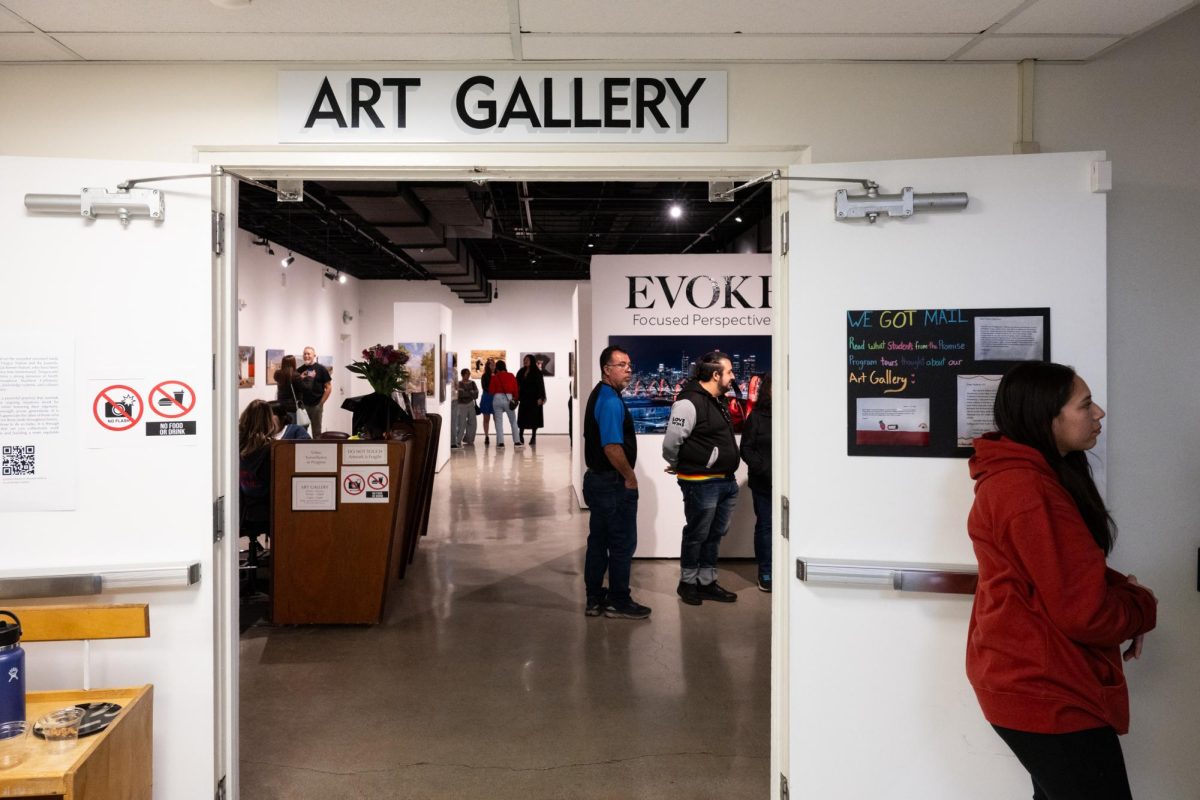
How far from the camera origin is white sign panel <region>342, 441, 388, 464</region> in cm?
499

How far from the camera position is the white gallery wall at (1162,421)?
258cm

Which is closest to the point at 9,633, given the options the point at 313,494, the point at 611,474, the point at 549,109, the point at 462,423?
the point at 549,109

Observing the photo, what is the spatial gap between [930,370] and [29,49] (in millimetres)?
3006

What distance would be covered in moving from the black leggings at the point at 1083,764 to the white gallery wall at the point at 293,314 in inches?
351

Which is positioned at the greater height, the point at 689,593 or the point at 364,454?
the point at 364,454

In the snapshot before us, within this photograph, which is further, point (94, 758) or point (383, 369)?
point (383, 369)

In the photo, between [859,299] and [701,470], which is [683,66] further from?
[701,470]

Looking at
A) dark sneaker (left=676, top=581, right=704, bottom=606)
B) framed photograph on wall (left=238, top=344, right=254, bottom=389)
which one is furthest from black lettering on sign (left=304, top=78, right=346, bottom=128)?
framed photograph on wall (left=238, top=344, right=254, bottom=389)

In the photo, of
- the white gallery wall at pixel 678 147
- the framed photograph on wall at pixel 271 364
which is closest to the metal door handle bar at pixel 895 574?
the white gallery wall at pixel 678 147

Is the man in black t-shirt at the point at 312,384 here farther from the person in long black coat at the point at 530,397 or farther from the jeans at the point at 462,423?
the jeans at the point at 462,423

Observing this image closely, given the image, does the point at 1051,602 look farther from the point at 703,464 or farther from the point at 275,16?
the point at 703,464

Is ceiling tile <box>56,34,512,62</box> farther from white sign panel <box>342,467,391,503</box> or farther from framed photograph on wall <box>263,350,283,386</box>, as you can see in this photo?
framed photograph on wall <box>263,350,283,386</box>

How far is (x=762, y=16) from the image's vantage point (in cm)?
228

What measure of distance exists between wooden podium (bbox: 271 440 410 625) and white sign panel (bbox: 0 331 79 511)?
2.46 meters
